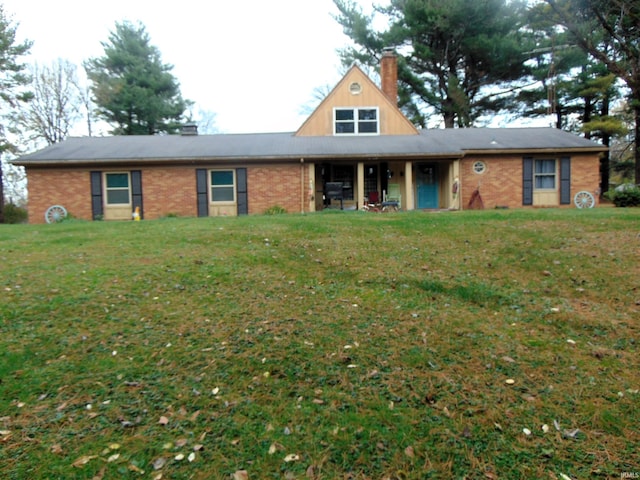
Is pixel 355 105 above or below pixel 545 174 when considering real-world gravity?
above

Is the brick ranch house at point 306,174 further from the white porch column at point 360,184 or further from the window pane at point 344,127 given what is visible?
the window pane at point 344,127

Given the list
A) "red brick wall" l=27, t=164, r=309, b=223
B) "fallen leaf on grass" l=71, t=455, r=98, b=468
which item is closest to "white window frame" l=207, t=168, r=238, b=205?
"red brick wall" l=27, t=164, r=309, b=223

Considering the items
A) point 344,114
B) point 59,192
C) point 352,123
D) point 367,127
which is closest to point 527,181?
point 367,127

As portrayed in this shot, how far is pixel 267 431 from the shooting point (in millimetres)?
2654

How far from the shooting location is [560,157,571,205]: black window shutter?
15.6 m

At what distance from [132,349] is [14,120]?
27.7 metres

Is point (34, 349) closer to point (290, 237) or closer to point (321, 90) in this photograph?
point (290, 237)

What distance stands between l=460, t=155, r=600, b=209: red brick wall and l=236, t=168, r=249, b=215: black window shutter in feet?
26.6

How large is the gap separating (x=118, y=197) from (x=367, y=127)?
10.1 m

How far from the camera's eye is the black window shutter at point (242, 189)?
49.6ft

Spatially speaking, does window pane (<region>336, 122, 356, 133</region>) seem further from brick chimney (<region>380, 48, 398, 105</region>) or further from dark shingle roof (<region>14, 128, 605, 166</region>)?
brick chimney (<region>380, 48, 398, 105</region>)

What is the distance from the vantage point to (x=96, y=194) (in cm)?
1497

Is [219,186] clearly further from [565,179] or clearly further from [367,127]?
[565,179]

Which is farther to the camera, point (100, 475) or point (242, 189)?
point (242, 189)
